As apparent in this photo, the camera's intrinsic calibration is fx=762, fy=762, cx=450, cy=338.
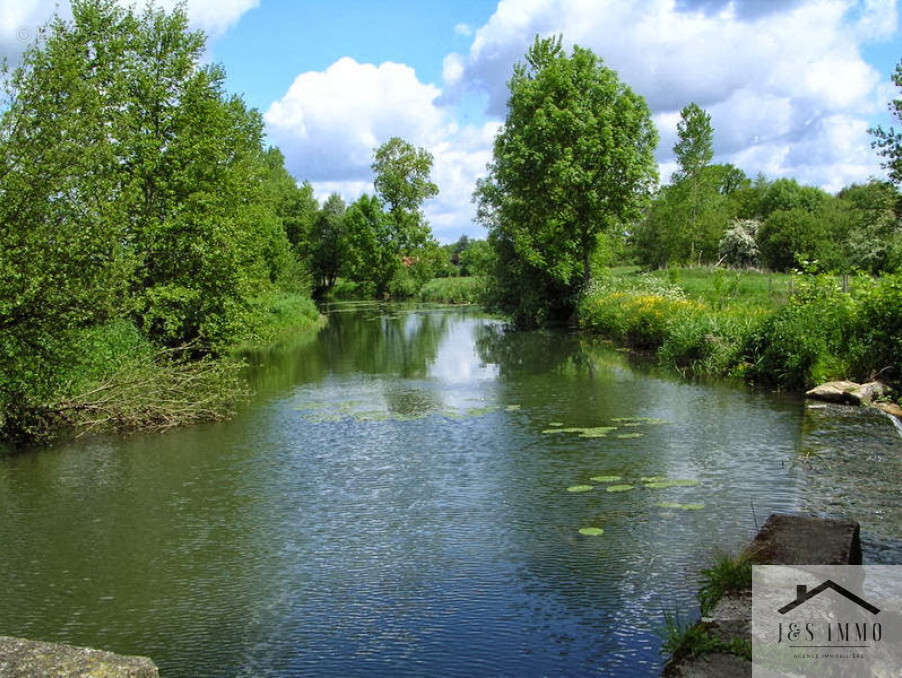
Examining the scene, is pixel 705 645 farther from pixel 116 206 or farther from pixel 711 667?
pixel 116 206

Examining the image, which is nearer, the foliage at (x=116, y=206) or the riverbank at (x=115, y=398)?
the foliage at (x=116, y=206)

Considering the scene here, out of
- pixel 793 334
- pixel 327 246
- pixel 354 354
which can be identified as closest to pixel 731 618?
pixel 793 334

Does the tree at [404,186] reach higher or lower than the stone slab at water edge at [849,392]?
higher

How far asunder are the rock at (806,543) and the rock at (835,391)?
9245 millimetres

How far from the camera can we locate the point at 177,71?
21.2m

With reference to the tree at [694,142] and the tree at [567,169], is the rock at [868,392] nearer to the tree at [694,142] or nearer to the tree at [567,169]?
the tree at [567,169]

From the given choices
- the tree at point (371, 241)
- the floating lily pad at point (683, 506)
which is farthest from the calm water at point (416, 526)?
the tree at point (371, 241)

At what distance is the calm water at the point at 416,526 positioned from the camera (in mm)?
6426

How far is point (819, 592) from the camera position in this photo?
17.7 ft

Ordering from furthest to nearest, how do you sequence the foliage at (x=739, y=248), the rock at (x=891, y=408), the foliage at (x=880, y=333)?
the foliage at (x=739, y=248), the foliage at (x=880, y=333), the rock at (x=891, y=408)

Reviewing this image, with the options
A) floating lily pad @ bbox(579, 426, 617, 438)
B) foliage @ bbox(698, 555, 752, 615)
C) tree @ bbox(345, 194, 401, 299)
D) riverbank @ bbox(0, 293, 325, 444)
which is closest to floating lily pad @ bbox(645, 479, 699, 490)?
floating lily pad @ bbox(579, 426, 617, 438)

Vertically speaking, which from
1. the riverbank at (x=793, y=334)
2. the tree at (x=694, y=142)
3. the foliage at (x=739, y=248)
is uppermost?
the tree at (x=694, y=142)

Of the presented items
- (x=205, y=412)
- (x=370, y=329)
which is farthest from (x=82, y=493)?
(x=370, y=329)

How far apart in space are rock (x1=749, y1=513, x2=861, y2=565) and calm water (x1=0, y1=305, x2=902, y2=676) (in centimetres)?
92
